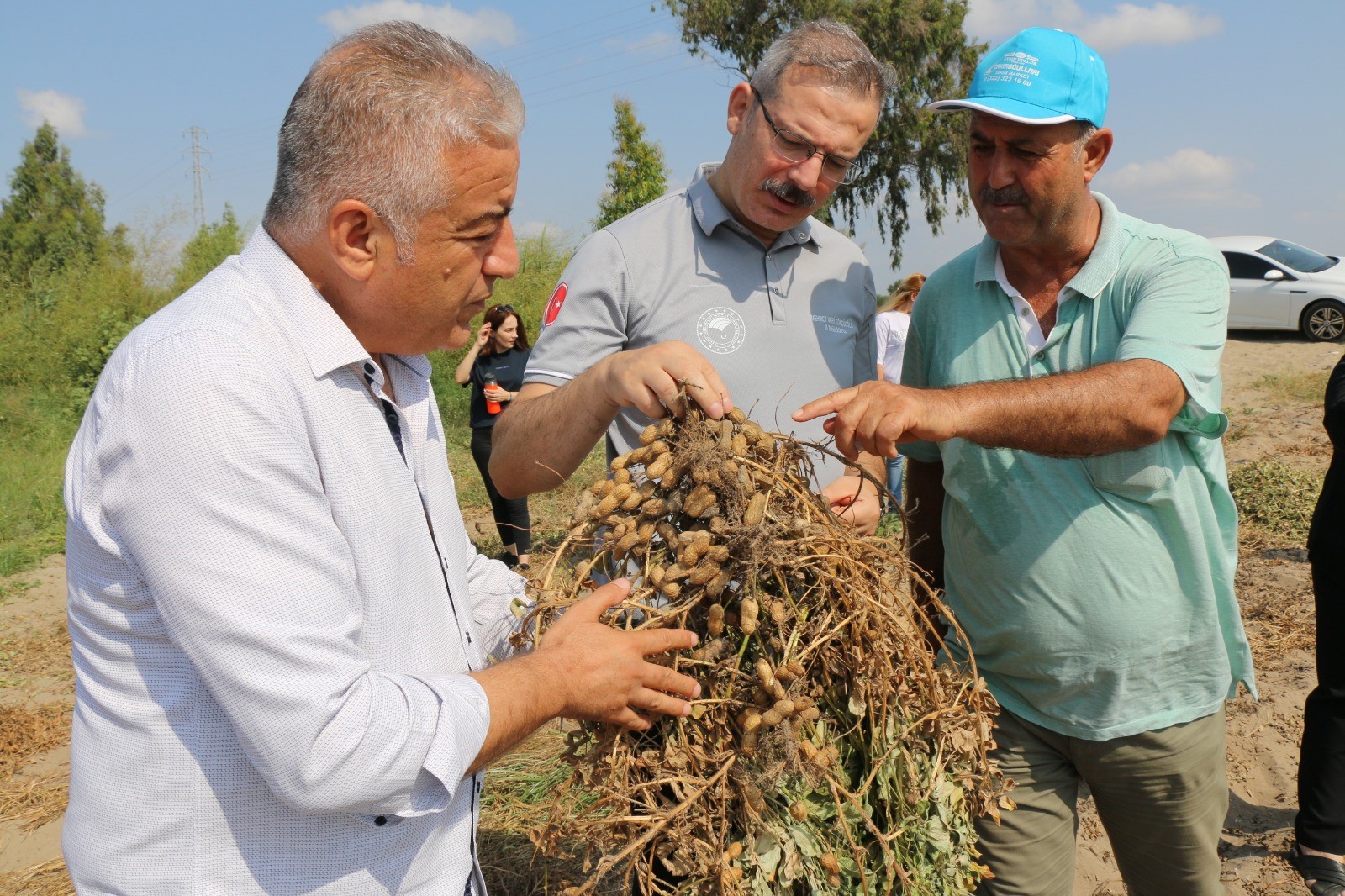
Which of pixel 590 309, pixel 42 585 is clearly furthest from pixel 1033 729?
pixel 42 585

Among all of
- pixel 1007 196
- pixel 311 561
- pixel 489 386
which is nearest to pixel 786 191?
pixel 1007 196

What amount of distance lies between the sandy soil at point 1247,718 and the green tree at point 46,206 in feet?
85.2

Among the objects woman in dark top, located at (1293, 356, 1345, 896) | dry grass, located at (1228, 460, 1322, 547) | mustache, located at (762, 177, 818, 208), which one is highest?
mustache, located at (762, 177, 818, 208)

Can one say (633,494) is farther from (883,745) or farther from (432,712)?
Result: (883,745)

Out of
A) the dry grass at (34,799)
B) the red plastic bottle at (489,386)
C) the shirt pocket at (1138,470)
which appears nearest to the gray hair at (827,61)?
the shirt pocket at (1138,470)

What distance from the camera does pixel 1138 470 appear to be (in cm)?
215

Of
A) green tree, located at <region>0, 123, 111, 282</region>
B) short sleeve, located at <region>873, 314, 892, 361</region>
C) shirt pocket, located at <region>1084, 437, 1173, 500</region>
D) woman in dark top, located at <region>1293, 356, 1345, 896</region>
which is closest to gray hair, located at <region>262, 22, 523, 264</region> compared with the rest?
shirt pocket, located at <region>1084, 437, 1173, 500</region>

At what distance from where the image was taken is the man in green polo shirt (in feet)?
7.19

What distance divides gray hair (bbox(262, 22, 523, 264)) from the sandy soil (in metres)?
3.48

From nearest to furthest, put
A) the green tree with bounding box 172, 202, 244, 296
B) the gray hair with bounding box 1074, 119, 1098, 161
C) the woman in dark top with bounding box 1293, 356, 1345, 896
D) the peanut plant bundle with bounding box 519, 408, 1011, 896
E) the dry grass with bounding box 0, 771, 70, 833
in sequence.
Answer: the peanut plant bundle with bounding box 519, 408, 1011, 896, the gray hair with bounding box 1074, 119, 1098, 161, the woman in dark top with bounding box 1293, 356, 1345, 896, the dry grass with bounding box 0, 771, 70, 833, the green tree with bounding box 172, 202, 244, 296

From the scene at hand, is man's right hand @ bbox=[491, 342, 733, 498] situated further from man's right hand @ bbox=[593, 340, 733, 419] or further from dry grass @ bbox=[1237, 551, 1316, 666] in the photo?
dry grass @ bbox=[1237, 551, 1316, 666]

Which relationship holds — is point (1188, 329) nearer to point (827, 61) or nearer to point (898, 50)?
point (827, 61)

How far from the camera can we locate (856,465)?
1737 mm

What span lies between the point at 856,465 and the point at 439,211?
0.86 m
